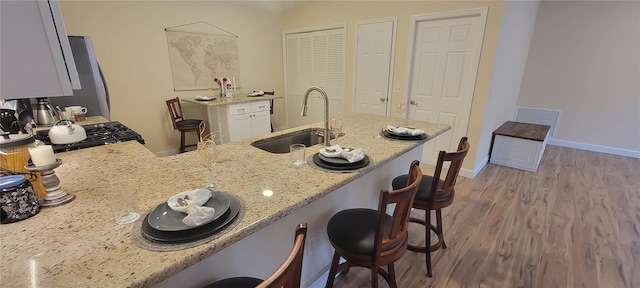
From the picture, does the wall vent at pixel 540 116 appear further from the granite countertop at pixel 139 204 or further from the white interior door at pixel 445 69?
the granite countertop at pixel 139 204

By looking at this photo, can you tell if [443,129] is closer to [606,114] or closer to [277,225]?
[277,225]

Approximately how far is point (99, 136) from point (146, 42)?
247cm

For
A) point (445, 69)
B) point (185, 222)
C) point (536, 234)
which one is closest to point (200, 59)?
point (445, 69)

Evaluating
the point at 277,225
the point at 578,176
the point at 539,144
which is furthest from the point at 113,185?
the point at 578,176

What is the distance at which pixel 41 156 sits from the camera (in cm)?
102

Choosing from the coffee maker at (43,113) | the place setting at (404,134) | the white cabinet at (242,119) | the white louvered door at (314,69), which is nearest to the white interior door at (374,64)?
the white louvered door at (314,69)

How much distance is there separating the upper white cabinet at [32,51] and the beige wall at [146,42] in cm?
356

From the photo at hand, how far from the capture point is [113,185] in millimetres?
1244

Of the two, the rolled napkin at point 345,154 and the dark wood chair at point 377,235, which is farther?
the rolled napkin at point 345,154

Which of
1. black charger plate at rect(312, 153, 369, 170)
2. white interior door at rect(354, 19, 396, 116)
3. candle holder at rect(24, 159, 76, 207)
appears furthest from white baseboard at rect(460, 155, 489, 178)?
candle holder at rect(24, 159, 76, 207)

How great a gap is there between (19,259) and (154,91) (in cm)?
388

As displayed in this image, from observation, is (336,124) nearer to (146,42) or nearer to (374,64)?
(374,64)

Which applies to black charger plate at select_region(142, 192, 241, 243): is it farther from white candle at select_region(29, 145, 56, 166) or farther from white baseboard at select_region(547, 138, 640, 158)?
white baseboard at select_region(547, 138, 640, 158)

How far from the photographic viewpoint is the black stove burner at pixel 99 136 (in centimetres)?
176
